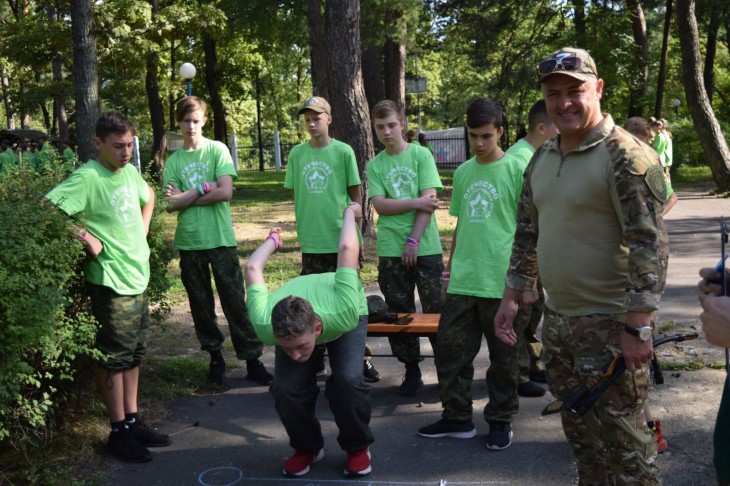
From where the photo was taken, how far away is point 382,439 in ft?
15.4

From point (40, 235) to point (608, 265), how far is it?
2883 millimetres

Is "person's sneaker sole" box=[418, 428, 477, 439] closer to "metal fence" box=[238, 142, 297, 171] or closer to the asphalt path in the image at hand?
the asphalt path

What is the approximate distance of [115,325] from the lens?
4492 millimetres

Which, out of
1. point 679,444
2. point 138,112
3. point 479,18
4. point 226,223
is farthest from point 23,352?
point 138,112

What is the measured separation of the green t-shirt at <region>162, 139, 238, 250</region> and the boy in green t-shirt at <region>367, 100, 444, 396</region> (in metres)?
1.14

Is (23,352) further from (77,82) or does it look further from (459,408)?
(77,82)

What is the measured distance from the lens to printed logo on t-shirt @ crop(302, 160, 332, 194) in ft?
18.8

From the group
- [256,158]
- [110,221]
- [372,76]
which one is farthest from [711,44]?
[110,221]

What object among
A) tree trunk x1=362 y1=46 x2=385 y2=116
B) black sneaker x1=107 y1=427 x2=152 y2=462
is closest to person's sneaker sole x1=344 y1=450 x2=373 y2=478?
black sneaker x1=107 y1=427 x2=152 y2=462

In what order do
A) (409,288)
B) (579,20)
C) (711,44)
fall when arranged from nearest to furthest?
1. (409,288)
2. (579,20)
3. (711,44)

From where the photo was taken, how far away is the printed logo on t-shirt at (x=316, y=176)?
5.73 meters

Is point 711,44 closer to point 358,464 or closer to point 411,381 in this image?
point 411,381

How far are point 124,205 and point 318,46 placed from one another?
1092 cm

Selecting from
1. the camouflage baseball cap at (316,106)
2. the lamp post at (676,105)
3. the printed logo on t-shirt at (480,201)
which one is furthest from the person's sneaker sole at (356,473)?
the lamp post at (676,105)
